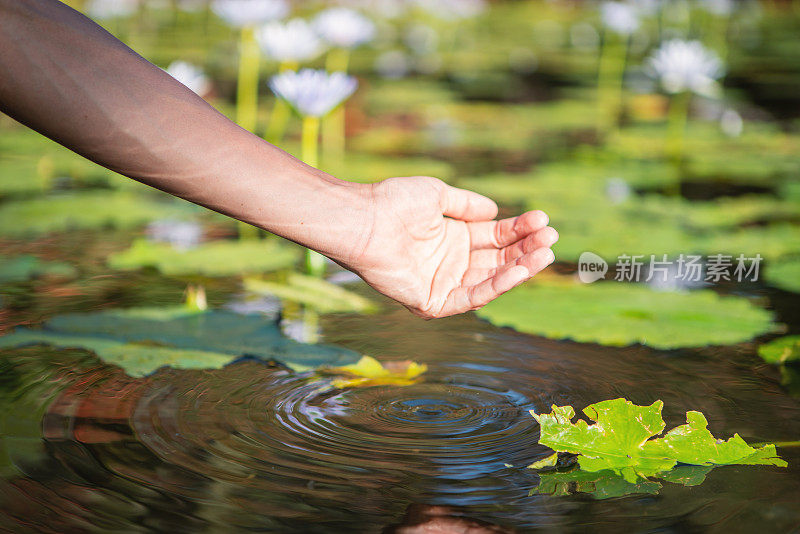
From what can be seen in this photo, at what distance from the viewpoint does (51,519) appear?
4.19 ft

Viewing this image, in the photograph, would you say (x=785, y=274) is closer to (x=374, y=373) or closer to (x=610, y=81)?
(x=374, y=373)

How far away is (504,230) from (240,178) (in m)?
0.55

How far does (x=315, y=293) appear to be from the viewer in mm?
2281

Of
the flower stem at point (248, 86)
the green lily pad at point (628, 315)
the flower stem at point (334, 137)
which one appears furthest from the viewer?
the flower stem at point (248, 86)

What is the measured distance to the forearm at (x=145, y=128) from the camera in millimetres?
1343

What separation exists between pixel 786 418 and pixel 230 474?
98 cm

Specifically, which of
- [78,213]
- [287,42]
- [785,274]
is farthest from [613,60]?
[78,213]

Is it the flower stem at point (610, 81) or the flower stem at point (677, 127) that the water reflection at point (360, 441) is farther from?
the flower stem at point (610, 81)

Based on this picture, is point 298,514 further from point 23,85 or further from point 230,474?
point 23,85

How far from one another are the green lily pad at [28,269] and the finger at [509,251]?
1.17 metres

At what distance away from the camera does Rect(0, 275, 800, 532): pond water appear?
130 cm

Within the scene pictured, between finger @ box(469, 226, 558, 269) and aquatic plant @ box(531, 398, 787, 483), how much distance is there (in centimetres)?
36

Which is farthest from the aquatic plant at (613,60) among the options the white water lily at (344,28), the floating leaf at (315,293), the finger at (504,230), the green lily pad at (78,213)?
the finger at (504,230)

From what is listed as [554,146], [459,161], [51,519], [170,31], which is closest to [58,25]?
[51,519]
